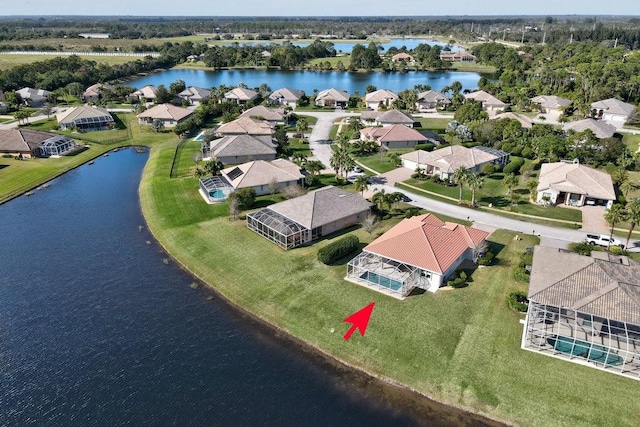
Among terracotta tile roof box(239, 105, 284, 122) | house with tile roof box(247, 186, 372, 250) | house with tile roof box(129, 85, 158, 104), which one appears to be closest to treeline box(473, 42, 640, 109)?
terracotta tile roof box(239, 105, 284, 122)

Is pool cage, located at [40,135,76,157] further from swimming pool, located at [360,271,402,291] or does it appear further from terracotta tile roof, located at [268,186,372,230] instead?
swimming pool, located at [360,271,402,291]

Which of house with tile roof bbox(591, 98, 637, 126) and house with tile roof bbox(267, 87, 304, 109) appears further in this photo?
house with tile roof bbox(267, 87, 304, 109)

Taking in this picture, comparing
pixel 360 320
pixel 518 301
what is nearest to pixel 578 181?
pixel 518 301

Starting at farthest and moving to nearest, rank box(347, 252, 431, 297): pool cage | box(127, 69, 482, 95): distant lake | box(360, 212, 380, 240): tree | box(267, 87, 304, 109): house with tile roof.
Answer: box(127, 69, 482, 95): distant lake → box(267, 87, 304, 109): house with tile roof → box(360, 212, 380, 240): tree → box(347, 252, 431, 297): pool cage

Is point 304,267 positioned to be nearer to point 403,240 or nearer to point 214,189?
point 403,240

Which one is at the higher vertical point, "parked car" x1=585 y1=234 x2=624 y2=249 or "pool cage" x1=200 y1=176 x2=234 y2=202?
"pool cage" x1=200 y1=176 x2=234 y2=202

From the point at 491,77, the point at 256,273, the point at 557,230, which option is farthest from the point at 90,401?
the point at 491,77
